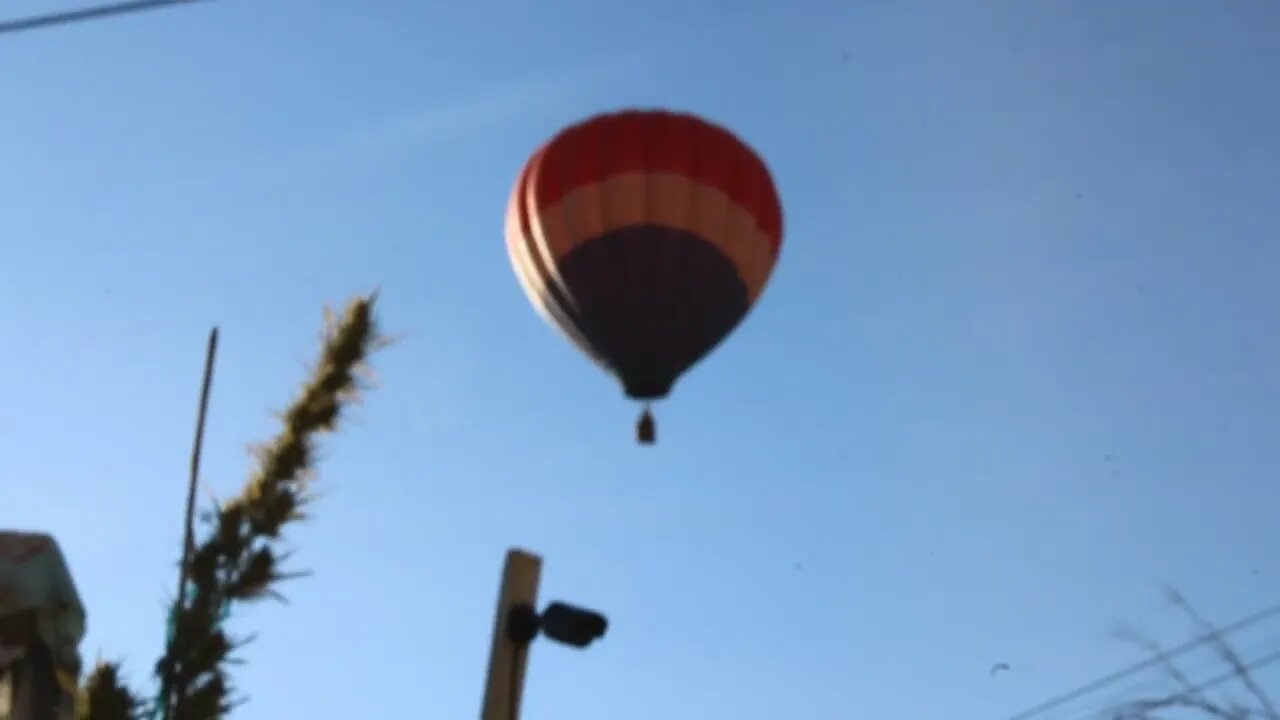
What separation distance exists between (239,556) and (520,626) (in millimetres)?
1595

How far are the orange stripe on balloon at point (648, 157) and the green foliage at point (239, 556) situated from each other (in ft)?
44.0

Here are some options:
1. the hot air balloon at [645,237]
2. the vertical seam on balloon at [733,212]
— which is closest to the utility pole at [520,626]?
the hot air balloon at [645,237]

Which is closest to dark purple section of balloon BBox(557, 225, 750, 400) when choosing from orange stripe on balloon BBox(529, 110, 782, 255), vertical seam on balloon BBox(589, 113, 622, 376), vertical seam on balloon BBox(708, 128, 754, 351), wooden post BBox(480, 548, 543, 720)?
vertical seam on balloon BBox(589, 113, 622, 376)

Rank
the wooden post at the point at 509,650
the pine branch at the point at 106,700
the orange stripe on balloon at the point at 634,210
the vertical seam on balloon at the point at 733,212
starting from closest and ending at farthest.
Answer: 1. the pine branch at the point at 106,700
2. the wooden post at the point at 509,650
3. the orange stripe on balloon at the point at 634,210
4. the vertical seam on balloon at the point at 733,212

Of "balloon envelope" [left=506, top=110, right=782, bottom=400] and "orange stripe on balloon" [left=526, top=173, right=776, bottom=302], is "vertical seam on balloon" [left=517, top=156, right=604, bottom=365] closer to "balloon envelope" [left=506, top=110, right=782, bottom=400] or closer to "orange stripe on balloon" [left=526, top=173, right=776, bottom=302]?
"balloon envelope" [left=506, top=110, right=782, bottom=400]

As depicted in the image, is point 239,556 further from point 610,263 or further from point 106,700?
point 610,263

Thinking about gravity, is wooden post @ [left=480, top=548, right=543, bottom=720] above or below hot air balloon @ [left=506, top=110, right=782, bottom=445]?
below

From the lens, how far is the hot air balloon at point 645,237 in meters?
19.2

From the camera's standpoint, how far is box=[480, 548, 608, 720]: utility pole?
6582mm

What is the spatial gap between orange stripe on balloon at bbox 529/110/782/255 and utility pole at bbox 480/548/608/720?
12624 millimetres

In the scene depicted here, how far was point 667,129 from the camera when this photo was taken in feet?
64.0

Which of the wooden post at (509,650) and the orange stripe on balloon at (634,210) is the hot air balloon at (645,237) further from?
the wooden post at (509,650)

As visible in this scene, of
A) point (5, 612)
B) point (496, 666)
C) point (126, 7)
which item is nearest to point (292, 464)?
point (496, 666)

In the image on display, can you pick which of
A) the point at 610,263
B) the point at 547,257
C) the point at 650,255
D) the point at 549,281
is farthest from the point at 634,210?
the point at 549,281
